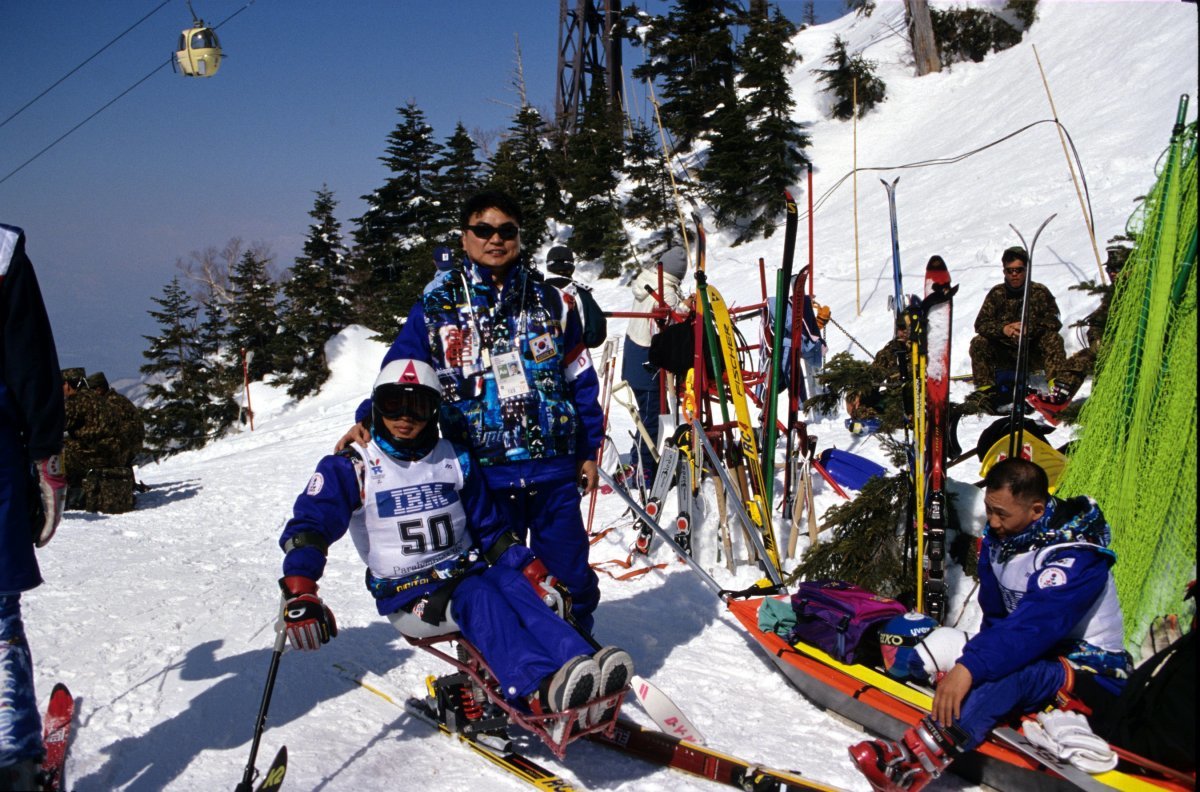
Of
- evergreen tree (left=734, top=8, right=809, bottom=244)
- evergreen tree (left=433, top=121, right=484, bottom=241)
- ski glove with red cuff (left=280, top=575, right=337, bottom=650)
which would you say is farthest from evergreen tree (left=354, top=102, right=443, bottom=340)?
ski glove with red cuff (left=280, top=575, right=337, bottom=650)

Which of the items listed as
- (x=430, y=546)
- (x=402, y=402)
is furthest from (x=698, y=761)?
(x=402, y=402)

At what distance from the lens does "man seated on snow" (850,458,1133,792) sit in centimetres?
269

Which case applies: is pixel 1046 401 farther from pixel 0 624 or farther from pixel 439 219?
pixel 439 219

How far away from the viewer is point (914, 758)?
8.81 ft

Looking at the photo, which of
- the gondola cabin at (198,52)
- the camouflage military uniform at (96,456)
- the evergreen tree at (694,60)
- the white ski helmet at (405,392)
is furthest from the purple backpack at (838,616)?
the evergreen tree at (694,60)

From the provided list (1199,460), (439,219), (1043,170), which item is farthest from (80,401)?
(439,219)

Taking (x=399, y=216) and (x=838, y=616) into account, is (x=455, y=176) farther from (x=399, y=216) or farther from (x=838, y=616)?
(x=838, y=616)

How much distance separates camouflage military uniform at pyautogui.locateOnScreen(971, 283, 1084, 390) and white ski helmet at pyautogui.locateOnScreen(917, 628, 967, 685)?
4.16 m

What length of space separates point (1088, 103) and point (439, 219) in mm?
20018

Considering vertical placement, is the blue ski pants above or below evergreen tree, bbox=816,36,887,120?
below

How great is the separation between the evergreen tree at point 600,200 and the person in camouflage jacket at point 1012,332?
51.7 feet

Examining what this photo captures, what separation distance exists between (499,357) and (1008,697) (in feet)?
7.19

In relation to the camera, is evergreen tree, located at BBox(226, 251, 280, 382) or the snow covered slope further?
evergreen tree, located at BBox(226, 251, 280, 382)

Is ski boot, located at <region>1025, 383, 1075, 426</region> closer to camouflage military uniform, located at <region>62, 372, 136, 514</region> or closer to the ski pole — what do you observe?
the ski pole
